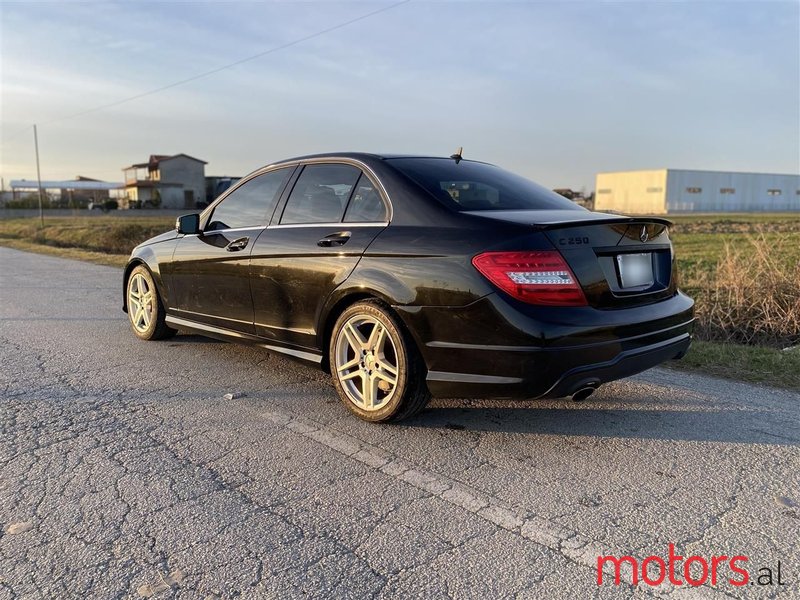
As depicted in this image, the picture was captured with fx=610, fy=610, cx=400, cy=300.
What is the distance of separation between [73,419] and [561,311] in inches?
116

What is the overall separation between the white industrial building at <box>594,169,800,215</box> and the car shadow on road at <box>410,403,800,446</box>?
7526 centimetres

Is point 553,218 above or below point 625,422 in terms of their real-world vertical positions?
above

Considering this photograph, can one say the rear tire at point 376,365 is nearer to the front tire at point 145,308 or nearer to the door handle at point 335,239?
the door handle at point 335,239

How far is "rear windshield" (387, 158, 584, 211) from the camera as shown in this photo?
3.63 meters

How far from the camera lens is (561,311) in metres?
3.02

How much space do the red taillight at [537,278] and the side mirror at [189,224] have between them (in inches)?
118

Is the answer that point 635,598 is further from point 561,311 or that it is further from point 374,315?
point 374,315

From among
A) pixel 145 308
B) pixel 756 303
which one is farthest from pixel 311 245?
pixel 756 303

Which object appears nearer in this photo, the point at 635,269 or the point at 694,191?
the point at 635,269

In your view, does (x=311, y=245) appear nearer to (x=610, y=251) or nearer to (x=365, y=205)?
(x=365, y=205)

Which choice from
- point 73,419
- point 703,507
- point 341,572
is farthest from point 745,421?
point 73,419

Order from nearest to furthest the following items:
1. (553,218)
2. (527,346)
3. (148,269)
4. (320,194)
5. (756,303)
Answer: (527,346) < (553,218) < (320,194) < (148,269) < (756,303)
